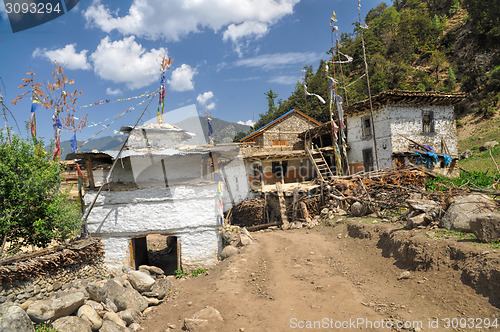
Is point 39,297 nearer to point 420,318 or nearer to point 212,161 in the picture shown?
point 212,161

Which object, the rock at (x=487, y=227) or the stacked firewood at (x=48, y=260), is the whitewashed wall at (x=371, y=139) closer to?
the rock at (x=487, y=227)

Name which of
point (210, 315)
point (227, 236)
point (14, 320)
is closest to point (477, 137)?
point (227, 236)

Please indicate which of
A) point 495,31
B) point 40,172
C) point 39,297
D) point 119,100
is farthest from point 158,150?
point 495,31

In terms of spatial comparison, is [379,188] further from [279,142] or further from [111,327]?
[279,142]

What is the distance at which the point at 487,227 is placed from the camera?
6207mm

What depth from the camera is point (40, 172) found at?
8.95 meters

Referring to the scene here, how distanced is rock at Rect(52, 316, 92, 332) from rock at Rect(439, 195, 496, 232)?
1014cm

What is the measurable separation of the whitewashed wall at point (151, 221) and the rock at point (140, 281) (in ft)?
7.08

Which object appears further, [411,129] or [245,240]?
[411,129]

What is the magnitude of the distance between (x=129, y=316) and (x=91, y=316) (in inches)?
46.1

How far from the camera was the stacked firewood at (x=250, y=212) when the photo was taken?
19047 mm

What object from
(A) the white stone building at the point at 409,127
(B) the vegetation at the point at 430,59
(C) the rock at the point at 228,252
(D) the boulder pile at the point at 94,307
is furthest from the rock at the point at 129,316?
(B) the vegetation at the point at 430,59

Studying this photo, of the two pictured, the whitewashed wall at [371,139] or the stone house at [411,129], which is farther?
the whitewashed wall at [371,139]

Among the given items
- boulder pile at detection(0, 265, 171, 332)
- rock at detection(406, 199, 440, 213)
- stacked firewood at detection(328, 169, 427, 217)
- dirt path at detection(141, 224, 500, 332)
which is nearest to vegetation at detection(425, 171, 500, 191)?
stacked firewood at detection(328, 169, 427, 217)
